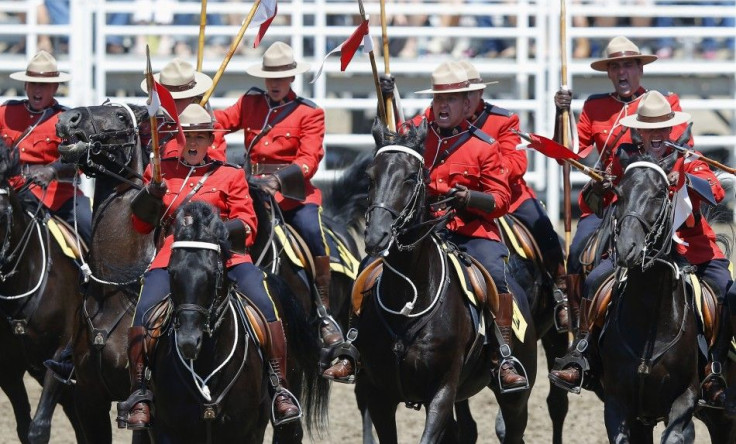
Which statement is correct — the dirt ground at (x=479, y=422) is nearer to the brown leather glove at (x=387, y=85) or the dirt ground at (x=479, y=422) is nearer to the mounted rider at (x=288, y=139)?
the mounted rider at (x=288, y=139)

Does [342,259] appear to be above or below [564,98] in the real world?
below

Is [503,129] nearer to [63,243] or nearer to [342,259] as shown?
[342,259]

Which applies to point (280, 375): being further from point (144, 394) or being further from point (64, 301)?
point (64, 301)

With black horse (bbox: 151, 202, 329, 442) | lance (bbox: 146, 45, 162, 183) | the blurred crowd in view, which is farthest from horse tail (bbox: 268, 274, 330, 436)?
the blurred crowd

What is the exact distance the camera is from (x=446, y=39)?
64.4 ft

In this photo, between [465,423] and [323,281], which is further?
[323,281]

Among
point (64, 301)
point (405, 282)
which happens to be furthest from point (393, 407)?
point (64, 301)

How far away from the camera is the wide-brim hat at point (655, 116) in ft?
31.7

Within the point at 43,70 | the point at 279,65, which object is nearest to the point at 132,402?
the point at 279,65

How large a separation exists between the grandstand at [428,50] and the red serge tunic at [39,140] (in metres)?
5.54

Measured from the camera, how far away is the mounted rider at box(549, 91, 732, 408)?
947 centimetres

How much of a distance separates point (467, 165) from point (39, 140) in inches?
145

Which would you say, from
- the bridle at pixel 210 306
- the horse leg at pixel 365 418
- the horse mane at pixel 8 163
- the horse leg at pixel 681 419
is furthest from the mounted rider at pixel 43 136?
the horse leg at pixel 681 419

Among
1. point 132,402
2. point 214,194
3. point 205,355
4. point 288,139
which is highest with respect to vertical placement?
point 288,139
